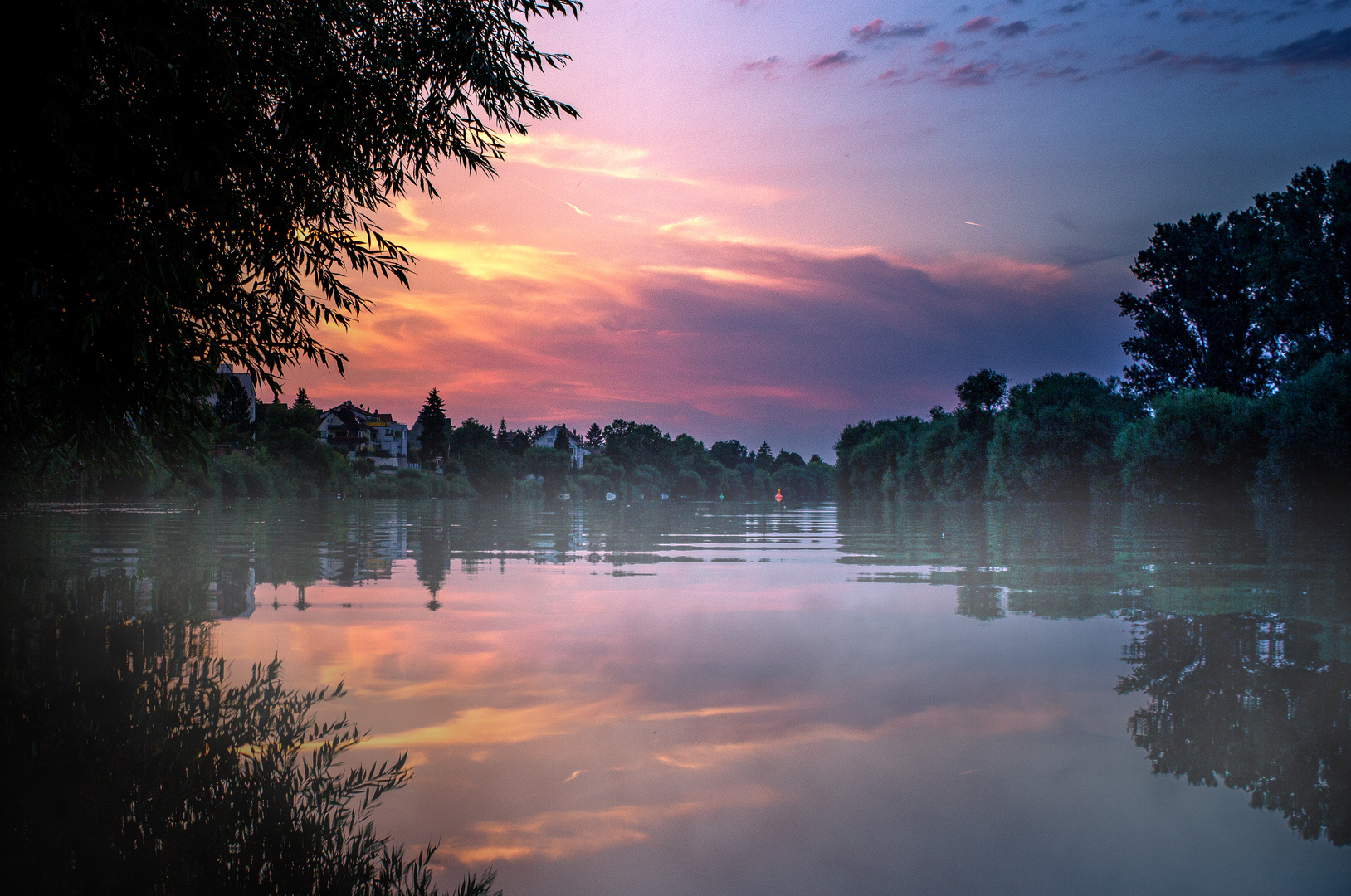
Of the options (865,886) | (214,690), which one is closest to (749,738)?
(865,886)

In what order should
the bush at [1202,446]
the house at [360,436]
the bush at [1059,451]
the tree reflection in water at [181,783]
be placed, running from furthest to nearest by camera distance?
the house at [360,436], the bush at [1059,451], the bush at [1202,446], the tree reflection in water at [181,783]

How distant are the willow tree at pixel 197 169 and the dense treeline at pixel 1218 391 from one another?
5034 cm

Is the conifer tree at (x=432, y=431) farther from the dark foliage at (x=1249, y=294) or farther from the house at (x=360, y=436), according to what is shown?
the dark foliage at (x=1249, y=294)

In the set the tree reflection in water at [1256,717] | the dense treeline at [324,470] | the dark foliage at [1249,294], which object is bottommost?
the tree reflection in water at [1256,717]

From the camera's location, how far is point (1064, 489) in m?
83.9

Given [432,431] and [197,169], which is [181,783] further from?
[432,431]

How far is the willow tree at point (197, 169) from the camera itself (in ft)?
25.1

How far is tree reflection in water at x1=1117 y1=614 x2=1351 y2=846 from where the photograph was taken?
17.3 ft

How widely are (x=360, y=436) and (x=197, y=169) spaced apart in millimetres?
152795

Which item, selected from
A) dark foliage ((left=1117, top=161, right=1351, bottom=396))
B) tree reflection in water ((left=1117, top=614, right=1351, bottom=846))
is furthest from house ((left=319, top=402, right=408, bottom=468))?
tree reflection in water ((left=1117, top=614, right=1351, bottom=846))

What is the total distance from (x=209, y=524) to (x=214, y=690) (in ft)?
102

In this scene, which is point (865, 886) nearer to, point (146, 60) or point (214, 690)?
point (214, 690)

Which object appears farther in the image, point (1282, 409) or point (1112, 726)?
point (1282, 409)

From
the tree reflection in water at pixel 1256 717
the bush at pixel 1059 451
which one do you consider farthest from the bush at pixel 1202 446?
the tree reflection in water at pixel 1256 717
